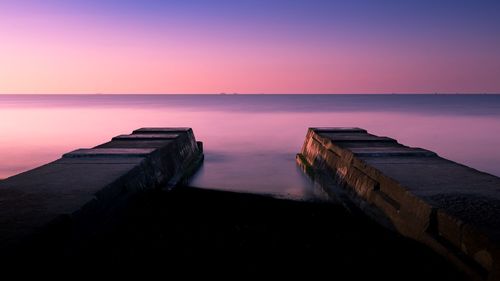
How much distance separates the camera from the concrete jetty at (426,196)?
16.5 feet

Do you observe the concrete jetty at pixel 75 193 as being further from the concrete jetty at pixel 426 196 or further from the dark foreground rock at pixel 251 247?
the concrete jetty at pixel 426 196

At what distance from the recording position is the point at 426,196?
21.5 ft

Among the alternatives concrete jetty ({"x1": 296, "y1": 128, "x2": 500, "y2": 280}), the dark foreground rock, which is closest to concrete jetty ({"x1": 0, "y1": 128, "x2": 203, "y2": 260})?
the dark foreground rock

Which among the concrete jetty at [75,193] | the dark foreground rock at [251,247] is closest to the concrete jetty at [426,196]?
the dark foreground rock at [251,247]

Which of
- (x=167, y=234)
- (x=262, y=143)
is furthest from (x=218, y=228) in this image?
(x=262, y=143)

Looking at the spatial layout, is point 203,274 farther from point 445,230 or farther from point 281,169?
point 281,169

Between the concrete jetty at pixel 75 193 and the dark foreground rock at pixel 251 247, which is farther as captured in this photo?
the dark foreground rock at pixel 251 247

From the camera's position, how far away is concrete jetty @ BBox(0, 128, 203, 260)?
16.8 feet

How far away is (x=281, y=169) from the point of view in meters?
16.0

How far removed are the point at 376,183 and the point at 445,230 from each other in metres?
2.81

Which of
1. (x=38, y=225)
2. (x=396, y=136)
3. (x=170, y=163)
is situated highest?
(x=38, y=225)

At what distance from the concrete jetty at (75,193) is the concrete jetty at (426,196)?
172 inches

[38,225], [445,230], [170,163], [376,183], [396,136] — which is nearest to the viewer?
[38,225]

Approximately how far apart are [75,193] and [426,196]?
5.26 meters
